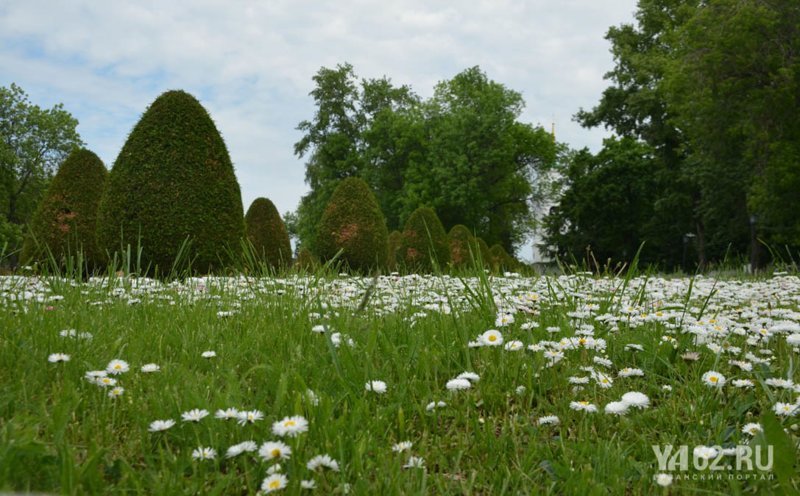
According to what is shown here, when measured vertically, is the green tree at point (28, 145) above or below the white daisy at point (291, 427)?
above

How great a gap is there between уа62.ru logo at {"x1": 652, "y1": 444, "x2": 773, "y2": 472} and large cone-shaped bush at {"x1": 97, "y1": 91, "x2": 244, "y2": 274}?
8.52 m

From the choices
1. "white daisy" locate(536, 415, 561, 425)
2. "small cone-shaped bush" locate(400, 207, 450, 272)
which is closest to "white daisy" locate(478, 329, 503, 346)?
"white daisy" locate(536, 415, 561, 425)

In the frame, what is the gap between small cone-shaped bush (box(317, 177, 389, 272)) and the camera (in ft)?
49.8

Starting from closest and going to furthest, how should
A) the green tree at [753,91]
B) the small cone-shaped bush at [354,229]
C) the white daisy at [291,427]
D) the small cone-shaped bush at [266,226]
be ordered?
the white daisy at [291,427]
the small cone-shaped bush at [354,229]
the small cone-shaped bush at [266,226]
the green tree at [753,91]

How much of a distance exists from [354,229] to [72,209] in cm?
629

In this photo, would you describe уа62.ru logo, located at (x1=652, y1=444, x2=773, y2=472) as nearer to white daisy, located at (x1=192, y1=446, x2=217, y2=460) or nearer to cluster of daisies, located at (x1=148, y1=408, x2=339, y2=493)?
cluster of daisies, located at (x1=148, y1=408, x2=339, y2=493)

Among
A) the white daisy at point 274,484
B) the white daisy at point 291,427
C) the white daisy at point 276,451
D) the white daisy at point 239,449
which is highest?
the white daisy at point 291,427

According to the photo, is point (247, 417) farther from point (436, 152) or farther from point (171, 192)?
point (436, 152)

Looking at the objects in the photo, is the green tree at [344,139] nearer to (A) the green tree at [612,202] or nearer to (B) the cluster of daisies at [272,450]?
(A) the green tree at [612,202]

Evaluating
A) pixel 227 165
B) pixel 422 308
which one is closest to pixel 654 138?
pixel 227 165

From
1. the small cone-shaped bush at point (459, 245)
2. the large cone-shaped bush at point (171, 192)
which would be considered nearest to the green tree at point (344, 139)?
the small cone-shaped bush at point (459, 245)

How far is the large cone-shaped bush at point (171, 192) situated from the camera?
9.73m

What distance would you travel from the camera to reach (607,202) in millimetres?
38781

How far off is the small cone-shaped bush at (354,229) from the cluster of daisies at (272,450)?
1298cm
